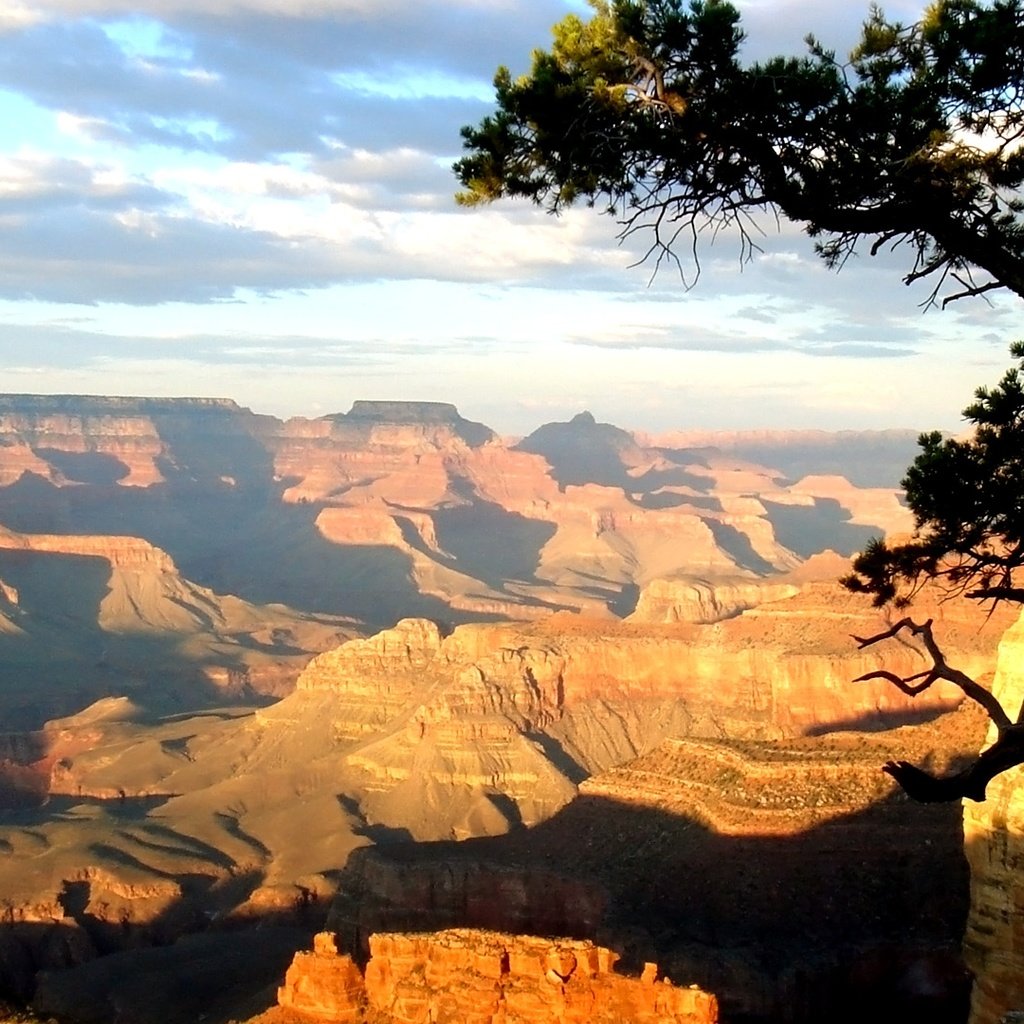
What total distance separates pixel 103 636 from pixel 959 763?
13070cm

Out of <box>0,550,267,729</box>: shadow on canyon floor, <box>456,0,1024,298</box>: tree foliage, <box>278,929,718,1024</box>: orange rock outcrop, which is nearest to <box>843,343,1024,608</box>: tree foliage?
<box>456,0,1024,298</box>: tree foliage

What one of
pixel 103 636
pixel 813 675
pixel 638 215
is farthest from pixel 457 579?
pixel 638 215

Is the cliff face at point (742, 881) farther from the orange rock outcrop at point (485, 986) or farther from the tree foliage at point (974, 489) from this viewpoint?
the tree foliage at point (974, 489)

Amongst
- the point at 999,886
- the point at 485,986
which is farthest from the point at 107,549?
the point at 999,886

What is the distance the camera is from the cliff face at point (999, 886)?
1817cm

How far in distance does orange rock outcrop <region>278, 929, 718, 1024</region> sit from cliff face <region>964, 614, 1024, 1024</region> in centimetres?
895

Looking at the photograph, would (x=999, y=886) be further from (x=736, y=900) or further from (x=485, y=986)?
(x=736, y=900)

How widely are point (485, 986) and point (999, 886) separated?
1388 centimetres

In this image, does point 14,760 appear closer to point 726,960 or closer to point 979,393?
point 726,960

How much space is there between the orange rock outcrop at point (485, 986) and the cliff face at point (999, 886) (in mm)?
8948

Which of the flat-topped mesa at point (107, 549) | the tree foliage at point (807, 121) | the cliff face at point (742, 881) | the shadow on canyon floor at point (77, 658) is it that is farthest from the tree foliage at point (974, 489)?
the flat-topped mesa at point (107, 549)

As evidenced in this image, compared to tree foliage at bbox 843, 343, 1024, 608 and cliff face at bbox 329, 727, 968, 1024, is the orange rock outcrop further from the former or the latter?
tree foliage at bbox 843, 343, 1024, 608

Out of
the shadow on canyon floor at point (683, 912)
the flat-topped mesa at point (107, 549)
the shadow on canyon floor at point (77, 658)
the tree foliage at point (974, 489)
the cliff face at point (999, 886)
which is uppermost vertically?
the tree foliage at point (974, 489)

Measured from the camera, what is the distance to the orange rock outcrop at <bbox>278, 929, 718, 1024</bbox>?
89.5ft
